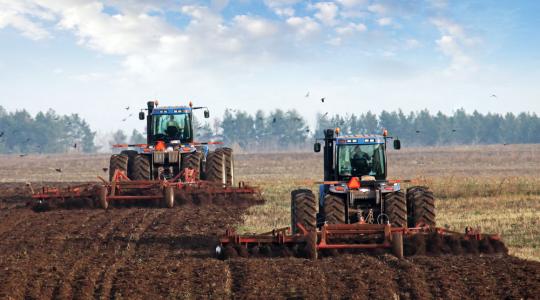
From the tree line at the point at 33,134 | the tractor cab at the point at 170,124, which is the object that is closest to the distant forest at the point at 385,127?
the tree line at the point at 33,134

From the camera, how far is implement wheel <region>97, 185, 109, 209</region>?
71.6ft

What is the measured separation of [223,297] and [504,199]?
17.0 meters

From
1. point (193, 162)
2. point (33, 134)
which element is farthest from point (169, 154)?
point (33, 134)

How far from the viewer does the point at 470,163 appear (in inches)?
3039

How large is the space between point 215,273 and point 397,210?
404 centimetres

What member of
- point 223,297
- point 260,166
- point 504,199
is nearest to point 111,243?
point 223,297

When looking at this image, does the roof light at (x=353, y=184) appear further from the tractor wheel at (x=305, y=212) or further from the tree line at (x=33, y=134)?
the tree line at (x=33, y=134)

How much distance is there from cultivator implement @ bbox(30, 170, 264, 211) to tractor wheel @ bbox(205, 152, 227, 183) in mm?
378

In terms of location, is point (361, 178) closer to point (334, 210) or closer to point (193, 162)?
point (334, 210)

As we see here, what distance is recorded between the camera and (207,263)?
42.1 ft

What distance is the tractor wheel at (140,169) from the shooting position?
2411cm

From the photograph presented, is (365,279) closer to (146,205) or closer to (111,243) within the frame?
(111,243)

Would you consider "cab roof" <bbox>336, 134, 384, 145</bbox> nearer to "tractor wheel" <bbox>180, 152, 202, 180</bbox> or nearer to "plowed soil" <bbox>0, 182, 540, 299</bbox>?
"plowed soil" <bbox>0, 182, 540, 299</bbox>

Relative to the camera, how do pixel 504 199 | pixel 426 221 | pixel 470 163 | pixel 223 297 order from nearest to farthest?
pixel 223 297, pixel 426 221, pixel 504 199, pixel 470 163
